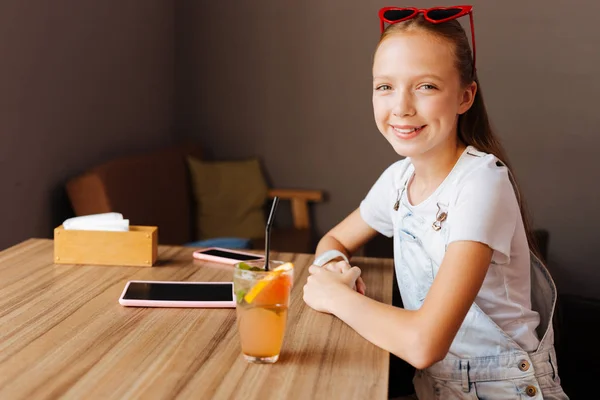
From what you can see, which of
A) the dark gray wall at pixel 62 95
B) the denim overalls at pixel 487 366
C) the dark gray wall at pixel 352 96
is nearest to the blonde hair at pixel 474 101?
the denim overalls at pixel 487 366

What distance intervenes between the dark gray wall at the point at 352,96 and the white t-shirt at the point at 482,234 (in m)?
2.33

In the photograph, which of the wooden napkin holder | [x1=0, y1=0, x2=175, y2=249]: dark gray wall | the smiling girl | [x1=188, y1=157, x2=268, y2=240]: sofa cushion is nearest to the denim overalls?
the smiling girl

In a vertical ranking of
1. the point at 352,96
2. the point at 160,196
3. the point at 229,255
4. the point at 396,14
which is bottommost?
the point at 160,196

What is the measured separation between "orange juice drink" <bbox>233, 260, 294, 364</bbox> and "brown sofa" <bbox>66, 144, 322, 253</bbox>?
176cm

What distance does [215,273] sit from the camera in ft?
5.15

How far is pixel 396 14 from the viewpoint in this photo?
1.50 meters

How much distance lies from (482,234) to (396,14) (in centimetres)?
53

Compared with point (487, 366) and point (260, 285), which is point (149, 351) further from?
point (487, 366)

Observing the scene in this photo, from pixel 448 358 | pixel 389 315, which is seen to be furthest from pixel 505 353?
pixel 389 315

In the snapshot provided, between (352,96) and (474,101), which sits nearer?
(474,101)

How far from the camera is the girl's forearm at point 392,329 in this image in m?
1.17

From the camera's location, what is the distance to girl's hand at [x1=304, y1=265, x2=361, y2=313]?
131 centimetres

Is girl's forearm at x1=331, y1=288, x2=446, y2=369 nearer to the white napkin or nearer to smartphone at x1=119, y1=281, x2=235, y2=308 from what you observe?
smartphone at x1=119, y1=281, x2=235, y2=308

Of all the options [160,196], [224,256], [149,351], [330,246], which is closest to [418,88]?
[330,246]
